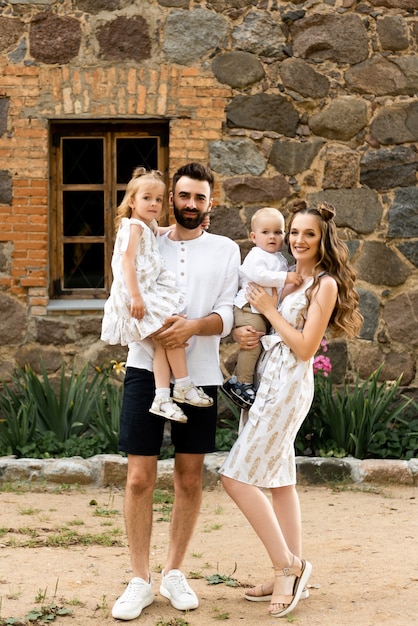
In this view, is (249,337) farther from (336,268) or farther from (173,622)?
(173,622)

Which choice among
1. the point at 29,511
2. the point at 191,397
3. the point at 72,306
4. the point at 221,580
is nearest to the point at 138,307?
the point at 191,397

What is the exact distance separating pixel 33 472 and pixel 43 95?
2713 mm

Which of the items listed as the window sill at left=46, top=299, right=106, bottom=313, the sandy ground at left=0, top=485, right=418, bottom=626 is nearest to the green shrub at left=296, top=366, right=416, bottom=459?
the sandy ground at left=0, top=485, right=418, bottom=626

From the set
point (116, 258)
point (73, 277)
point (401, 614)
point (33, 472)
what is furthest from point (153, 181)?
point (73, 277)

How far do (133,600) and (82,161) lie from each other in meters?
4.08

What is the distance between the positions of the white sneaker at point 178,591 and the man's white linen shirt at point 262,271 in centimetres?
120

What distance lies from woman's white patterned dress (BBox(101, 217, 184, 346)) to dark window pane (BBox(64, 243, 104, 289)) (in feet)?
10.7

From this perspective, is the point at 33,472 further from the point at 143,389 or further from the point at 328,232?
the point at 328,232

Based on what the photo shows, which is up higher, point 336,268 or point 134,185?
point 134,185

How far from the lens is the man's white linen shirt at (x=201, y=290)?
407 centimetres

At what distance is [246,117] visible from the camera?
23.0 feet

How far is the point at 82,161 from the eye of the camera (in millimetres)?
7227

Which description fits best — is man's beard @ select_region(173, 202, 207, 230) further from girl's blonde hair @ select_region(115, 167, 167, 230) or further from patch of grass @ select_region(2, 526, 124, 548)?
patch of grass @ select_region(2, 526, 124, 548)

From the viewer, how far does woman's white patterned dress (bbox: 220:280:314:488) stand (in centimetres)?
400
